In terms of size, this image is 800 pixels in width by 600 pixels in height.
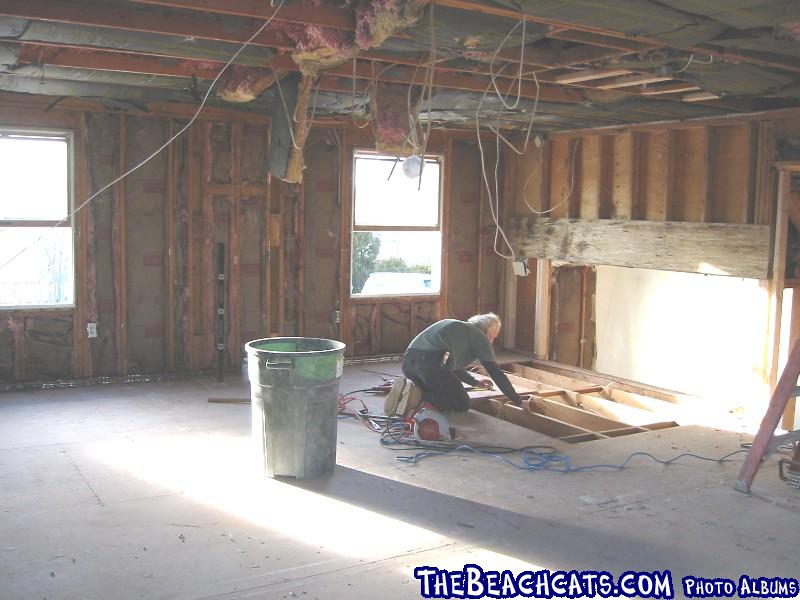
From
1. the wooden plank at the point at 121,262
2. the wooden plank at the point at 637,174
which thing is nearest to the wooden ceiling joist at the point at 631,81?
the wooden plank at the point at 637,174

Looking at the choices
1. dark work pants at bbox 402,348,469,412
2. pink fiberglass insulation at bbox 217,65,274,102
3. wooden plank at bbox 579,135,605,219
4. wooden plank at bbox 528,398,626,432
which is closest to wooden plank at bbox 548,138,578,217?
wooden plank at bbox 579,135,605,219

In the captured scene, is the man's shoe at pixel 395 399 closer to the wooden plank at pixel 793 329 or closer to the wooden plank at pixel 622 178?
the wooden plank at pixel 622 178

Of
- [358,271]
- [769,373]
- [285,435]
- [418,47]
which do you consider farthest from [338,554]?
[358,271]

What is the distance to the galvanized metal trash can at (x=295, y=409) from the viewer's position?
4887 millimetres

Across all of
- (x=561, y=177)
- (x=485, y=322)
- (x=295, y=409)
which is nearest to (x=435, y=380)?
(x=485, y=322)

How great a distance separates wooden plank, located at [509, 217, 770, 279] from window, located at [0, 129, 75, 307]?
4.96 meters

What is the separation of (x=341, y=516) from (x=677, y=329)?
Answer: 817 centimetres

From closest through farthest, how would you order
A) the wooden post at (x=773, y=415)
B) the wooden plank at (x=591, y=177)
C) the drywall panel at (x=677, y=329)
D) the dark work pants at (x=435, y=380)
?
1. the wooden post at (x=773, y=415)
2. the dark work pants at (x=435, y=380)
3. the wooden plank at (x=591, y=177)
4. the drywall panel at (x=677, y=329)

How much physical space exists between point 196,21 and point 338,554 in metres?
3.15

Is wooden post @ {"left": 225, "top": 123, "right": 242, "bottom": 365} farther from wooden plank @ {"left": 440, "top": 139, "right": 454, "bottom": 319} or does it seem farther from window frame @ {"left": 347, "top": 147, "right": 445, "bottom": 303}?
wooden plank @ {"left": 440, "top": 139, "right": 454, "bottom": 319}

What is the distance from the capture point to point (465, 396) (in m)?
6.85

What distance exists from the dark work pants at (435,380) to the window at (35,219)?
337cm

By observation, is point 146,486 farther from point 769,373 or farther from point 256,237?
point 769,373

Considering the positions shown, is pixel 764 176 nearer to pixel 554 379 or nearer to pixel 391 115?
pixel 554 379
